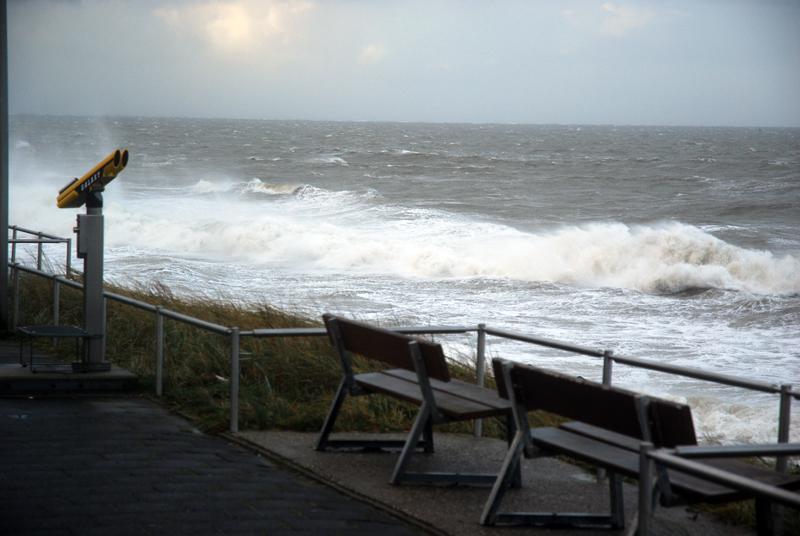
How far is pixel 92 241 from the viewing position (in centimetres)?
814

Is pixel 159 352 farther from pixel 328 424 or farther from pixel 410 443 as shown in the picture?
pixel 410 443

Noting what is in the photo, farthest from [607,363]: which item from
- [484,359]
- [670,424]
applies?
[670,424]

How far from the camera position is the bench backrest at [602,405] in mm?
4543

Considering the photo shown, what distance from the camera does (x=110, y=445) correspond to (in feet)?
21.2

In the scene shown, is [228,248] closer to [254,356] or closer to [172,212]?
[172,212]

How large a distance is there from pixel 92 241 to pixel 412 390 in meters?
3.10

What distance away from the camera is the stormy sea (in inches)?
666

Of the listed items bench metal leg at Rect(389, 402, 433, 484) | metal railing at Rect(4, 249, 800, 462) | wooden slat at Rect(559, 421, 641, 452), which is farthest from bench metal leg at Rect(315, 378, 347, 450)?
wooden slat at Rect(559, 421, 641, 452)

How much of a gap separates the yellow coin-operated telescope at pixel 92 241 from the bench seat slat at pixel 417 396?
8.47 ft

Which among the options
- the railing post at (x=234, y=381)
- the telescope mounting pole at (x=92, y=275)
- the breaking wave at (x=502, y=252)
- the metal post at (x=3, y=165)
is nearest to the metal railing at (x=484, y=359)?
the railing post at (x=234, y=381)

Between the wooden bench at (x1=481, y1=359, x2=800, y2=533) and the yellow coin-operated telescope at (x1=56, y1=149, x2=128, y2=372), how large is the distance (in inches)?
145

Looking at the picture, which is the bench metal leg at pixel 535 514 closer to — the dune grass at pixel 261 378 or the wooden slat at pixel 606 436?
the wooden slat at pixel 606 436

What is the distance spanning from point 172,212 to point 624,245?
1862 cm

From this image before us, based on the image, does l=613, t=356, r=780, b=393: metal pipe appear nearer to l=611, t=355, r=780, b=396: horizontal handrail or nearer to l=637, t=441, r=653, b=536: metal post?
l=611, t=355, r=780, b=396: horizontal handrail
